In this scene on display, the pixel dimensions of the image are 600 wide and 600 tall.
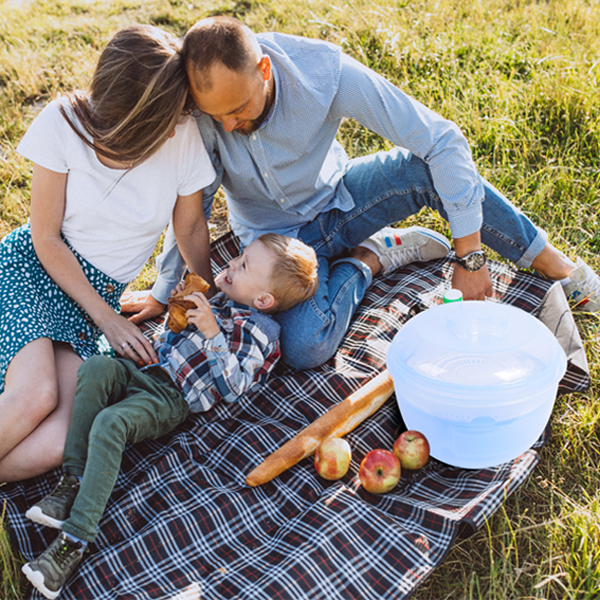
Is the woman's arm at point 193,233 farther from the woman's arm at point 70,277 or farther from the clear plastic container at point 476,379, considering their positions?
the clear plastic container at point 476,379

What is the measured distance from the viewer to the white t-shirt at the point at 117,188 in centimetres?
252

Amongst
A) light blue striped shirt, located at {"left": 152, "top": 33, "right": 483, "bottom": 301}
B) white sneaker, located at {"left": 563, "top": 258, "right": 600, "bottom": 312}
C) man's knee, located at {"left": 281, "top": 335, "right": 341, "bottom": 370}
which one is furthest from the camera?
white sneaker, located at {"left": 563, "top": 258, "right": 600, "bottom": 312}

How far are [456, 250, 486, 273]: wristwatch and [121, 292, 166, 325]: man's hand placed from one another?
64.1 inches

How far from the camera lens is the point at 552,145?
4.12m

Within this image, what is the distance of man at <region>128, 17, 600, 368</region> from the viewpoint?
2.50 metres

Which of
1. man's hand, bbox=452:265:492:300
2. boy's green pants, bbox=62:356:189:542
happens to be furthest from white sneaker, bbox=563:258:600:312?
boy's green pants, bbox=62:356:189:542

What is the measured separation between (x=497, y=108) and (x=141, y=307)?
2831 millimetres

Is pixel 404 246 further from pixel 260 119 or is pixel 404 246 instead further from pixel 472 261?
pixel 260 119

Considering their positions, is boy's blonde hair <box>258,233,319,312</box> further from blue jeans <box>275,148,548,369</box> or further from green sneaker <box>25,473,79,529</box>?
green sneaker <box>25,473,79,529</box>

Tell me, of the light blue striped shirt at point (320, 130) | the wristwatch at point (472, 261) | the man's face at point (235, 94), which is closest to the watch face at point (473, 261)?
the wristwatch at point (472, 261)

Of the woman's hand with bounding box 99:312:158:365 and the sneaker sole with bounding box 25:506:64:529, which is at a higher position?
the woman's hand with bounding box 99:312:158:365

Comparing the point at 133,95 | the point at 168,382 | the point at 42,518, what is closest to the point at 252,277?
the point at 168,382

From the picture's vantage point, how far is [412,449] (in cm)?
242

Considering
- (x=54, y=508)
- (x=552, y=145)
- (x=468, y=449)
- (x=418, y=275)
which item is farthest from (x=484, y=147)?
(x=54, y=508)
